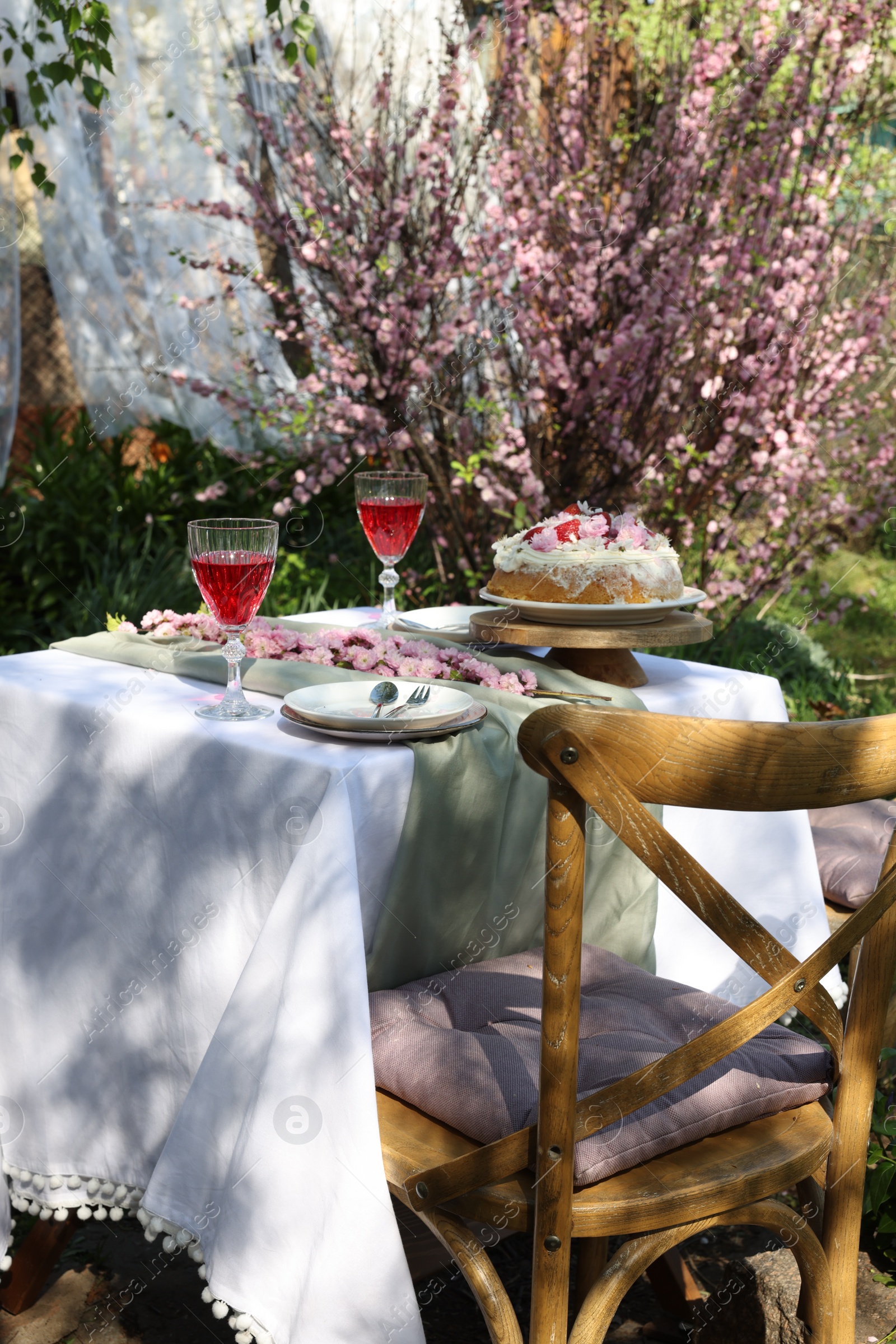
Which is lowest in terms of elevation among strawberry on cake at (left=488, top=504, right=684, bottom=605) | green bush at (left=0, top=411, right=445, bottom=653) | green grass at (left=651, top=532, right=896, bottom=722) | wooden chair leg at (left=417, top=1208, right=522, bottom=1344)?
green grass at (left=651, top=532, right=896, bottom=722)

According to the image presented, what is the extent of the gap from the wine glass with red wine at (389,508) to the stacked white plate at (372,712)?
410 mm

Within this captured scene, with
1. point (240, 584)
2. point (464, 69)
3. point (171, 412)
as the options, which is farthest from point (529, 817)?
point (171, 412)

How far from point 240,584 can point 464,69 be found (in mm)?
3529

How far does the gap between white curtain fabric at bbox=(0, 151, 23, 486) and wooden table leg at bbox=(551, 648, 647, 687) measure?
3.62 meters

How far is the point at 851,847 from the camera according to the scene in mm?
2109

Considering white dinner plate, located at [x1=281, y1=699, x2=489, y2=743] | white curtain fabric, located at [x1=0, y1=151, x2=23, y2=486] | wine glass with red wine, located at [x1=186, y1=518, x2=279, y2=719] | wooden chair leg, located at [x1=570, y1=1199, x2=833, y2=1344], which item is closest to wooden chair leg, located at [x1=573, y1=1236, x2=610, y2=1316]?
wooden chair leg, located at [x1=570, y1=1199, x2=833, y2=1344]

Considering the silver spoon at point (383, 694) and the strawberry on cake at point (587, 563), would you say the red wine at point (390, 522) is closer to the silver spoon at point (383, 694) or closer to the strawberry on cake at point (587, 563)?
the strawberry on cake at point (587, 563)

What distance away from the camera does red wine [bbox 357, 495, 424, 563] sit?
1.93m

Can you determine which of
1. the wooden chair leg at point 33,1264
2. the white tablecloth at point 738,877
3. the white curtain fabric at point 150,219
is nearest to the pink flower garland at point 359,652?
the white tablecloth at point 738,877

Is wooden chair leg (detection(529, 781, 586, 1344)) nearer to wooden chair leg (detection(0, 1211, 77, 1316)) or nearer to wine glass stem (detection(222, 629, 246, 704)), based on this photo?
wine glass stem (detection(222, 629, 246, 704))

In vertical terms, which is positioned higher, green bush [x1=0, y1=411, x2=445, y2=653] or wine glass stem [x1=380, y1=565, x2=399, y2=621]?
wine glass stem [x1=380, y1=565, x2=399, y2=621]

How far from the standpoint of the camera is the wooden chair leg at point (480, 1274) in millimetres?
1148

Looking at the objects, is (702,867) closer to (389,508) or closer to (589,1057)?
(589,1057)

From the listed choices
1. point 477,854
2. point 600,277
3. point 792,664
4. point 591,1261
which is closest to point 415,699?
point 477,854
